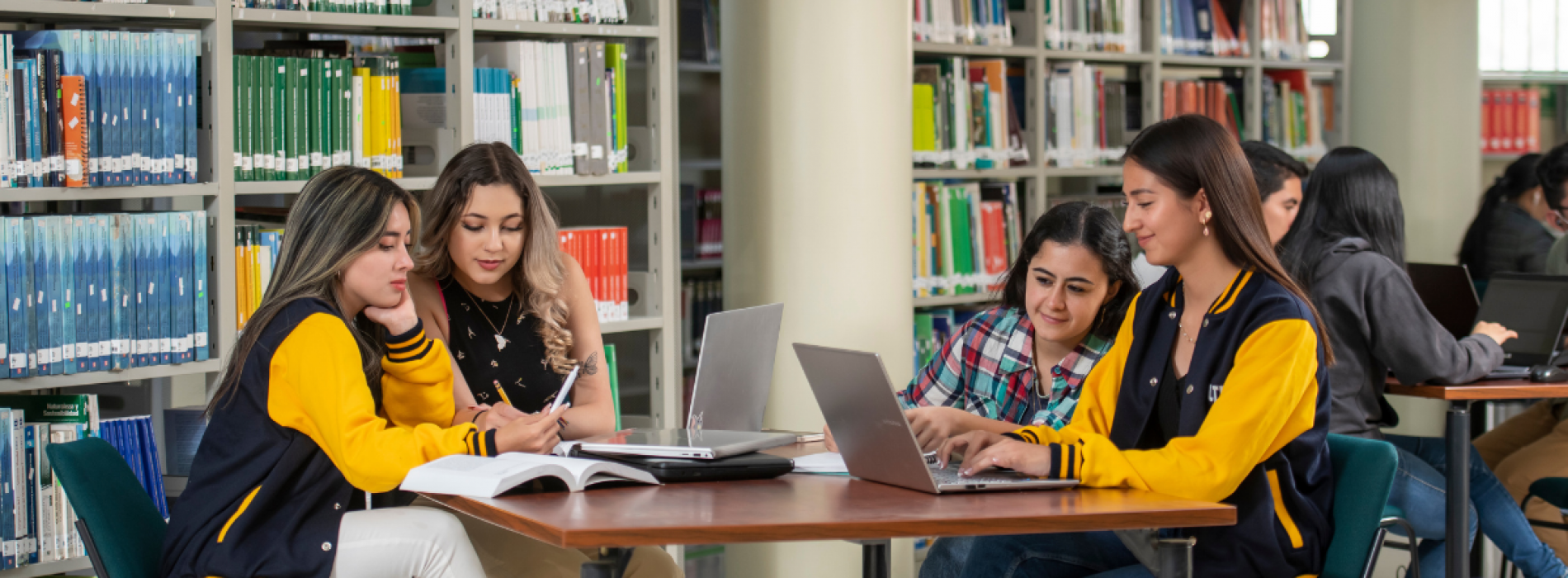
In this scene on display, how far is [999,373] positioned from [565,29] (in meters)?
1.45

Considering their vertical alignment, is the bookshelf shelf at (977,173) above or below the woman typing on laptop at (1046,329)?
above

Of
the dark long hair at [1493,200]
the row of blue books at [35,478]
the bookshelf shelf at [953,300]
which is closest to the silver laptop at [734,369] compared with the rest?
the row of blue books at [35,478]

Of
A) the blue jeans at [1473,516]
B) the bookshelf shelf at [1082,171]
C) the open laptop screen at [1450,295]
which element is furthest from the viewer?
the bookshelf shelf at [1082,171]

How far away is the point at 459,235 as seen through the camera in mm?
2531

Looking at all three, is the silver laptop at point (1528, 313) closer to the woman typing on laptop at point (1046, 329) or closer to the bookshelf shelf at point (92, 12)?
the woman typing on laptop at point (1046, 329)

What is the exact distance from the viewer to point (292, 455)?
1963 millimetres

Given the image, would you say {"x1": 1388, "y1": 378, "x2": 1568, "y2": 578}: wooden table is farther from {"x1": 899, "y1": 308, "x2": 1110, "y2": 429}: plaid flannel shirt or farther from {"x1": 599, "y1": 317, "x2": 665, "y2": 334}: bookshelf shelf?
{"x1": 599, "y1": 317, "x2": 665, "y2": 334}: bookshelf shelf

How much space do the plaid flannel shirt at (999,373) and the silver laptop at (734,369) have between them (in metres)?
0.36

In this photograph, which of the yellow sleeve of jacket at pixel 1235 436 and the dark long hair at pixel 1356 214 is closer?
the yellow sleeve of jacket at pixel 1235 436

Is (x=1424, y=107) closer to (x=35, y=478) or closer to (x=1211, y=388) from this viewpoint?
(x=1211, y=388)

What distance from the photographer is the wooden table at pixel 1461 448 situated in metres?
2.92

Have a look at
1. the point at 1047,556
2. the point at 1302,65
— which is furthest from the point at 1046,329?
the point at 1302,65

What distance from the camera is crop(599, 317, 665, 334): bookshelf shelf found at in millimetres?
3333

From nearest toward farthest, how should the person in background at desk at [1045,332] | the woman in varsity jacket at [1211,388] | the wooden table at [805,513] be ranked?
the wooden table at [805,513] → the woman in varsity jacket at [1211,388] → the person in background at desk at [1045,332]
